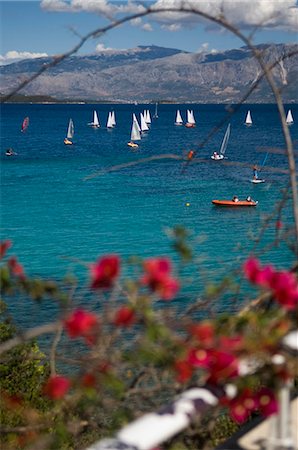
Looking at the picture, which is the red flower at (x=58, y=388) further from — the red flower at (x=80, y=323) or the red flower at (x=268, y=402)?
the red flower at (x=268, y=402)

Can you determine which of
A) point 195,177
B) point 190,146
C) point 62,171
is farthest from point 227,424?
point 190,146

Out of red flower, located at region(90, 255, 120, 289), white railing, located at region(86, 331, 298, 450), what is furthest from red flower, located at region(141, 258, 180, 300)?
white railing, located at region(86, 331, 298, 450)

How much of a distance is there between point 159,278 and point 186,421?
1.07ft

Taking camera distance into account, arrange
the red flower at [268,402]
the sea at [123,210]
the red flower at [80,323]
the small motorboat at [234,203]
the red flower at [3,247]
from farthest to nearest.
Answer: the small motorboat at [234,203] < the sea at [123,210] < the red flower at [3,247] < the red flower at [268,402] < the red flower at [80,323]

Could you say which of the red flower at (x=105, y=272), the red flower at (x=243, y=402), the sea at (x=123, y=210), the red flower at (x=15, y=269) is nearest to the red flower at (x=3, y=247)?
the red flower at (x=15, y=269)

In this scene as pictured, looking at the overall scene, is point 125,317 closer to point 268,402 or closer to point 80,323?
point 80,323

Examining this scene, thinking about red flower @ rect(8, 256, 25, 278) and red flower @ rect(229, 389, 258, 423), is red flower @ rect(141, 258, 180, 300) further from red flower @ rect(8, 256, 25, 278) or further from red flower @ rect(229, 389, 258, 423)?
red flower @ rect(8, 256, 25, 278)

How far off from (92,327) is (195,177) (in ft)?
137

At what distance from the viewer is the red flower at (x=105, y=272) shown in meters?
1.85

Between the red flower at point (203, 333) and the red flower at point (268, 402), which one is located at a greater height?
the red flower at point (203, 333)

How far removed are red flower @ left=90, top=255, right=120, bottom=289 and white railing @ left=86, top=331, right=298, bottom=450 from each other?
31 cm

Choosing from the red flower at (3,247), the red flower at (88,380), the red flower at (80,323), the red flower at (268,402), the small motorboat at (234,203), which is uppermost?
the red flower at (3,247)

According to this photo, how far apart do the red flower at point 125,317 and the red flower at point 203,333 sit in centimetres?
14

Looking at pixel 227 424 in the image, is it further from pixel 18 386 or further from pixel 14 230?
pixel 14 230
